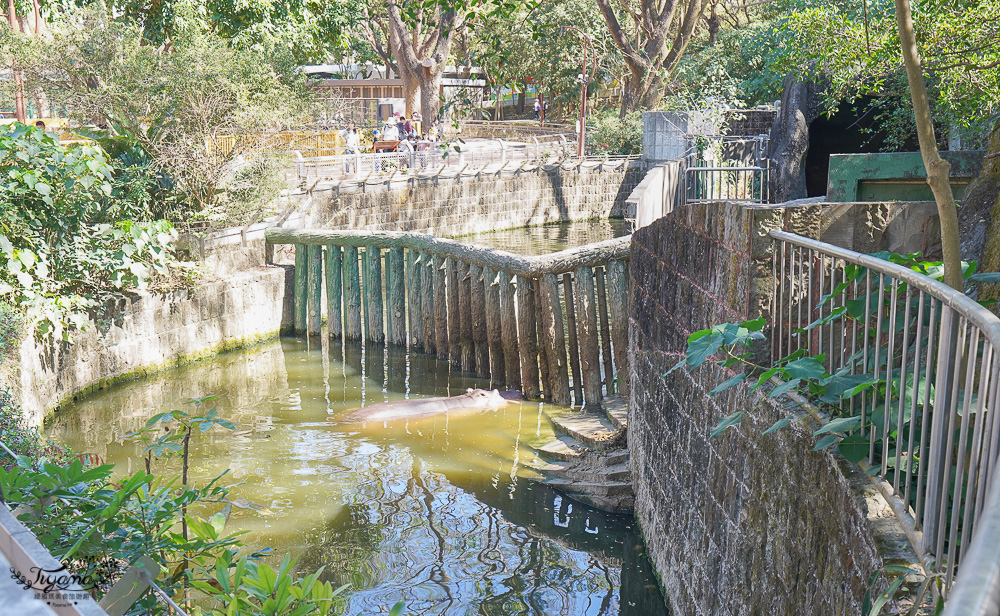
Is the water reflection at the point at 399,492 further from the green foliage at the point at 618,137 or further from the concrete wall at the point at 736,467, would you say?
the green foliage at the point at 618,137

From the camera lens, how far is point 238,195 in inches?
434

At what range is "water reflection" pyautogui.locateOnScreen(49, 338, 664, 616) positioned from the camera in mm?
5195

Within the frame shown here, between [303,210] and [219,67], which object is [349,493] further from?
A: [303,210]

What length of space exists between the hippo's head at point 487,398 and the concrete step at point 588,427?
21.4 inches

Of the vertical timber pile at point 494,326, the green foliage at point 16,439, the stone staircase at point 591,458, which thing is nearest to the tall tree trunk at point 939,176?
the stone staircase at point 591,458

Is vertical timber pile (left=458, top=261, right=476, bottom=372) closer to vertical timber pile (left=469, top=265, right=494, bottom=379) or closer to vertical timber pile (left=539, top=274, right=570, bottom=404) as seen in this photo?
vertical timber pile (left=469, top=265, right=494, bottom=379)

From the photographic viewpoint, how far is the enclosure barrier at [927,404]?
5.84 ft

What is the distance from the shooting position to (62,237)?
8.36 meters

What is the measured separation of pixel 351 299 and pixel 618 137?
608 inches

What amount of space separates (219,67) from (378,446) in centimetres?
599

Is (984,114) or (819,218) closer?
(819,218)

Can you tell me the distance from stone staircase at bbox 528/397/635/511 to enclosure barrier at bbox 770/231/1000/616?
279 centimetres

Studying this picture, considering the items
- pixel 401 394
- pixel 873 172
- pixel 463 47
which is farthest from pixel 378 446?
pixel 463 47

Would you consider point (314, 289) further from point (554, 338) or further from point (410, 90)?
point (410, 90)
